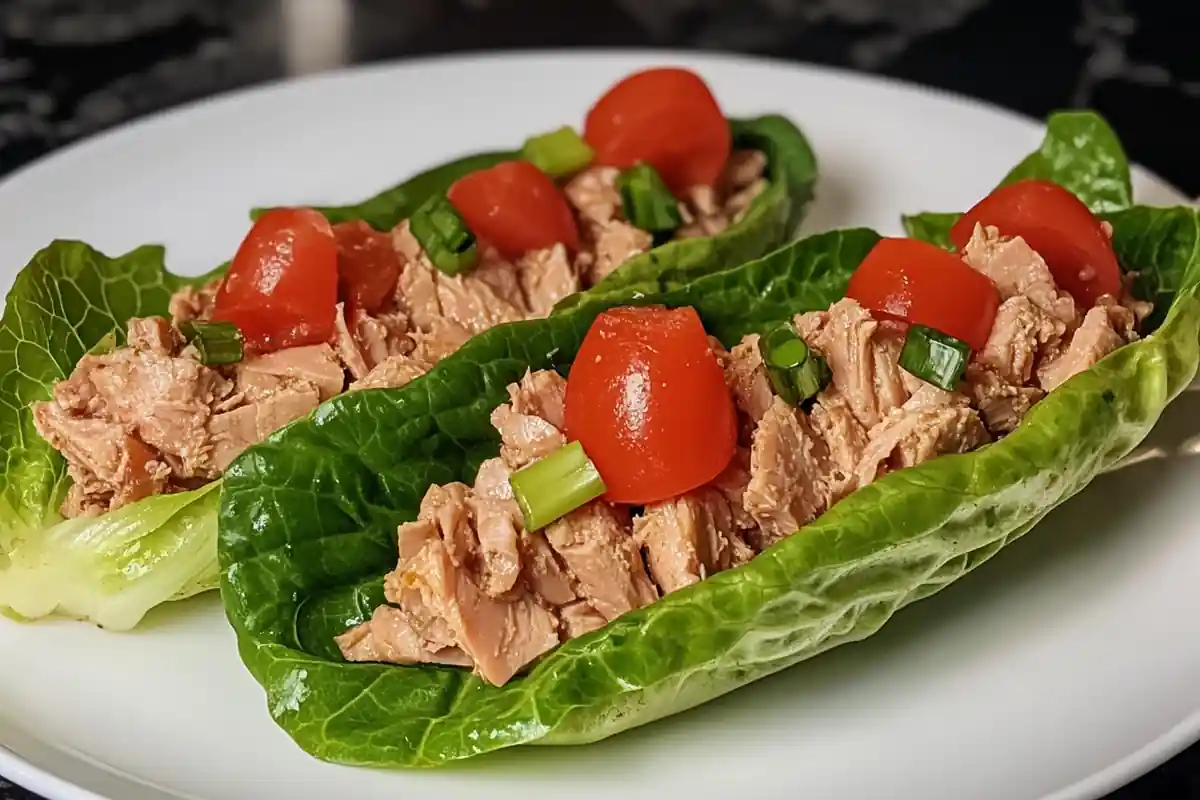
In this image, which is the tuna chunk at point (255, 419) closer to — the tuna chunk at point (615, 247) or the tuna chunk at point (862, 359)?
the tuna chunk at point (615, 247)

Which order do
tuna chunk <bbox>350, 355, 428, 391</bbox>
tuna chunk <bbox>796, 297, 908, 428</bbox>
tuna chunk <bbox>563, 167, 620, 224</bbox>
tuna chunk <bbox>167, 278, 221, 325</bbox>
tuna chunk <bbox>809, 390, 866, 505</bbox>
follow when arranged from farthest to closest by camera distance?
1. tuna chunk <bbox>563, 167, 620, 224</bbox>
2. tuna chunk <bbox>167, 278, 221, 325</bbox>
3. tuna chunk <bbox>350, 355, 428, 391</bbox>
4. tuna chunk <bbox>796, 297, 908, 428</bbox>
5. tuna chunk <bbox>809, 390, 866, 505</bbox>

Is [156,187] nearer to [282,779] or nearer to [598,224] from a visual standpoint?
[598,224]

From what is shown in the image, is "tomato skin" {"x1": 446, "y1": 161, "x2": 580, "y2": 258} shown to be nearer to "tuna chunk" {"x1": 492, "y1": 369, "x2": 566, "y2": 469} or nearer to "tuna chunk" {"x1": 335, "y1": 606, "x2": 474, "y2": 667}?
"tuna chunk" {"x1": 492, "y1": 369, "x2": 566, "y2": 469}

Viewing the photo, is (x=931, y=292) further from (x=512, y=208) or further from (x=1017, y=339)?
(x=512, y=208)

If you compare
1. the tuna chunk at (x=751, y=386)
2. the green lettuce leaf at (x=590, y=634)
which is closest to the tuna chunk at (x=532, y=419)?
the green lettuce leaf at (x=590, y=634)

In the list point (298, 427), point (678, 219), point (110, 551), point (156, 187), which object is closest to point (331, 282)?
point (298, 427)

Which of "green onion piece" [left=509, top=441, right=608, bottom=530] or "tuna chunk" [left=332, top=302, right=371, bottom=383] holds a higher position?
"tuna chunk" [left=332, top=302, right=371, bottom=383]

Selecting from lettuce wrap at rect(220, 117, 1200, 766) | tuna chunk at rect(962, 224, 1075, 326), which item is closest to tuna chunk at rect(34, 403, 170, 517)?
lettuce wrap at rect(220, 117, 1200, 766)

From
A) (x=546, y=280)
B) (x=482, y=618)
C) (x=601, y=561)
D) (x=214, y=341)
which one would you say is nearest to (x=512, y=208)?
(x=546, y=280)
